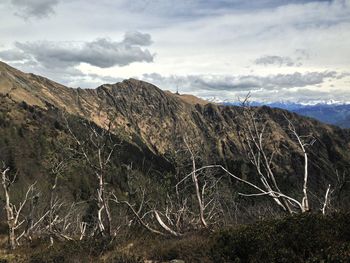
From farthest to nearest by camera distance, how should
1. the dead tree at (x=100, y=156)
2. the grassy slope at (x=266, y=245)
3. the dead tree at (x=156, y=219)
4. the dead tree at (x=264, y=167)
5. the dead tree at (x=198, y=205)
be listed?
the dead tree at (x=100, y=156), the dead tree at (x=156, y=219), the dead tree at (x=198, y=205), the dead tree at (x=264, y=167), the grassy slope at (x=266, y=245)

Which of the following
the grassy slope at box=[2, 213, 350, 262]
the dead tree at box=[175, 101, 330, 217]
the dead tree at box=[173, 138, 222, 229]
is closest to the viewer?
the grassy slope at box=[2, 213, 350, 262]

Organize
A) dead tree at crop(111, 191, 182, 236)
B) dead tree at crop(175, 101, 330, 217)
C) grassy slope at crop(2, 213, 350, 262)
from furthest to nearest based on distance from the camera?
dead tree at crop(111, 191, 182, 236) → dead tree at crop(175, 101, 330, 217) → grassy slope at crop(2, 213, 350, 262)

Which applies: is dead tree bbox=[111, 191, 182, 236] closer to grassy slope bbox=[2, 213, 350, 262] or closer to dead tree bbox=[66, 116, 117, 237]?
grassy slope bbox=[2, 213, 350, 262]

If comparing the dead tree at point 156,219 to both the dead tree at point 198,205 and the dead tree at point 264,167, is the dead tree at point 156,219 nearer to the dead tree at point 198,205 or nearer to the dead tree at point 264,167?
the dead tree at point 198,205

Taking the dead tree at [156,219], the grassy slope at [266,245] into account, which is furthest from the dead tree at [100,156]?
the grassy slope at [266,245]

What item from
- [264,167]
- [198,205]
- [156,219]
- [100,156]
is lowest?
[198,205]

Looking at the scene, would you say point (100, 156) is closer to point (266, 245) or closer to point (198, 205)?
point (198, 205)

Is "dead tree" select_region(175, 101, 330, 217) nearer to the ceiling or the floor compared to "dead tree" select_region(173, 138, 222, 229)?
nearer to the ceiling

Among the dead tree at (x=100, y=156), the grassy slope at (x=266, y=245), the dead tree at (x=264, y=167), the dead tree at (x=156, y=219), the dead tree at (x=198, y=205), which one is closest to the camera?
the grassy slope at (x=266, y=245)

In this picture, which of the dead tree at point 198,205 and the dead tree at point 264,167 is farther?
the dead tree at point 198,205

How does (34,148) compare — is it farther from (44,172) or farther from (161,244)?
(161,244)

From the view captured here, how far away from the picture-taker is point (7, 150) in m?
163

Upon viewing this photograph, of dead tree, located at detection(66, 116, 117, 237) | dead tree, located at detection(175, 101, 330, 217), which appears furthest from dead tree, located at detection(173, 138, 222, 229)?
dead tree, located at detection(66, 116, 117, 237)

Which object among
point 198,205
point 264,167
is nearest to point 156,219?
point 198,205
